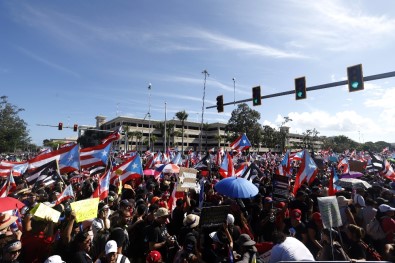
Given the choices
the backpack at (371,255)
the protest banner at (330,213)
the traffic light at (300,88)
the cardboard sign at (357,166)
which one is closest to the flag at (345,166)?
the cardboard sign at (357,166)

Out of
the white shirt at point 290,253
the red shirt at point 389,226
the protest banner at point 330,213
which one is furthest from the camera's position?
the red shirt at point 389,226

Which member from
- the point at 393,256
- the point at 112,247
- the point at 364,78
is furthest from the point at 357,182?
the point at 112,247

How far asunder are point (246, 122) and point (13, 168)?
63961mm

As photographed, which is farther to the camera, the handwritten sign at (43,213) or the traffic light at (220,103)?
the traffic light at (220,103)

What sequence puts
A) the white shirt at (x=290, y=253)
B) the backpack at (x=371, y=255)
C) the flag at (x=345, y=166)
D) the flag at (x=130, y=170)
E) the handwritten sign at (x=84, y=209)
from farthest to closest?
the flag at (x=345, y=166)
the flag at (x=130, y=170)
the handwritten sign at (x=84, y=209)
the backpack at (x=371, y=255)
the white shirt at (x=290, y=253)

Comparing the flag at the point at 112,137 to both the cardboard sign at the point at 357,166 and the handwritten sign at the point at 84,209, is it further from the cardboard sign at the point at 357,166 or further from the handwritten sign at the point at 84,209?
the cardboard sign at the point at 357,166

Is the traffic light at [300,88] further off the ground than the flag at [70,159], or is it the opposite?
the traffic light at [300,88]

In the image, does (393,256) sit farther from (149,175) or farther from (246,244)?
(149,175)

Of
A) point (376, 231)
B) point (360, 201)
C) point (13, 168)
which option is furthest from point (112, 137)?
point (376, 231)

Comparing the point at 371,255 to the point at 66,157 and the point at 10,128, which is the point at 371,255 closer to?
the point at 66,157

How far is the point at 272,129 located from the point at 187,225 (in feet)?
271

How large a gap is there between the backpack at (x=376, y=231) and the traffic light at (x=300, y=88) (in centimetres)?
681

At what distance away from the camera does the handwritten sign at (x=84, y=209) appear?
16.0 ft

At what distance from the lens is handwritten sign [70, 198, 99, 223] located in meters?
4.86
